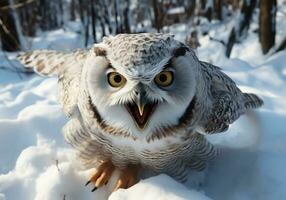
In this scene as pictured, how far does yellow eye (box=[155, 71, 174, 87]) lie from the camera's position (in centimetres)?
217

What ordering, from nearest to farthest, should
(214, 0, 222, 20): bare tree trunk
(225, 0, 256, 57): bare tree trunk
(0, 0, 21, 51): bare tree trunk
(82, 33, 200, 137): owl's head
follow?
(82, 33, 200, 137): owl's head, (225, 0, 256, 57): bare tree trunk, (0, 0, 21, 51): bare tree trunk, (214, 0, 222, 20): bare tree trunk

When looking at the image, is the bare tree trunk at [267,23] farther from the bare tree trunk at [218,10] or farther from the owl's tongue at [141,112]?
the bare tree trunk at [218,10]

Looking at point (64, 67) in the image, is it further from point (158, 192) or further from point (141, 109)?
point (141, 109)

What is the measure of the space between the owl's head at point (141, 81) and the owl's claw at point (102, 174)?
596mm

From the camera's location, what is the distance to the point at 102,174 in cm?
295

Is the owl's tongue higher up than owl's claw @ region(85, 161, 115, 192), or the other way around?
the owl's tongue

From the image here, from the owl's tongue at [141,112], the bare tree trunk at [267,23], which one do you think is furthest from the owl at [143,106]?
the bare tree trunk at [267,23]

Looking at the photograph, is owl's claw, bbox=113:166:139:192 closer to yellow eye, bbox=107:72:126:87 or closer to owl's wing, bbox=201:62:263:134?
owl's wing, bbox=201:62:263:134

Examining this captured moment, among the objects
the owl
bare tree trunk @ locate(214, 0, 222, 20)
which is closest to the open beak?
the owl

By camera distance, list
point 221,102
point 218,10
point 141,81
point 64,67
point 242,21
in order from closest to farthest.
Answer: point 141,81, point 221,102, point 64,67, point 242,21, point 218,10

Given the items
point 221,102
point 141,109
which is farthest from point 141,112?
point 221,102

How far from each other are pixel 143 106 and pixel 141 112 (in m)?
0.05

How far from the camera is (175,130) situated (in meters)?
2.46

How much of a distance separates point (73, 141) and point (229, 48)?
4066 mm
